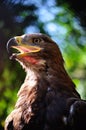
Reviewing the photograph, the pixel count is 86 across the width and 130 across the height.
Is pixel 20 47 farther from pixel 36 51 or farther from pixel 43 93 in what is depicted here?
pixel 43 93

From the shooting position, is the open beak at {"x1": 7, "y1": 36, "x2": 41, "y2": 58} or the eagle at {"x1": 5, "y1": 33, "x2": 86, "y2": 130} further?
the open beak at {"x1": 7, "y1": 36, "x2": 41, "y2": 58}

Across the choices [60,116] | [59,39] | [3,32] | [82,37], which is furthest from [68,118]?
[59,39]

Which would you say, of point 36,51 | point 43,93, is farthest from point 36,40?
point 43,93

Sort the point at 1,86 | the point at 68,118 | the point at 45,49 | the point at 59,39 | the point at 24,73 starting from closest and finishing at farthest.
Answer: the point at 68,118 → the point at 45,49 → the point at 24,73 → the point at 1,86 → the point at 59,39

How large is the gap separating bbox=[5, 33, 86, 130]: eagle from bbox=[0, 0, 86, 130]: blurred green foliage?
0.53 feet

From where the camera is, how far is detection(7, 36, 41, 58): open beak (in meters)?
5.65

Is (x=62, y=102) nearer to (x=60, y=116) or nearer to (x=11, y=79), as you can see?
(x=60, y=116)

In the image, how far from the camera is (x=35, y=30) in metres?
5.79

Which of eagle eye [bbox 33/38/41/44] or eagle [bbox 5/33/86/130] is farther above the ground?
eagle eye [bbox 33/38/41/44]

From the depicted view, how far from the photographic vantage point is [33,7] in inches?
213

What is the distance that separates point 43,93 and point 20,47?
517 millimetres

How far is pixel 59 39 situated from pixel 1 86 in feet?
3.02

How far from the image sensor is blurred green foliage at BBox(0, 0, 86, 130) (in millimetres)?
5137

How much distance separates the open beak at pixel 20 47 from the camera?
5.65 metres
